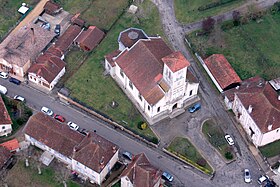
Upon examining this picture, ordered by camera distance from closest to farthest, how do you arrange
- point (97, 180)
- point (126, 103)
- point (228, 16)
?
point (97, 180) → point (126, 103) → point (228, 16)

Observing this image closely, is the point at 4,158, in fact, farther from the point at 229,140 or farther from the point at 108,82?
the point at 229,140

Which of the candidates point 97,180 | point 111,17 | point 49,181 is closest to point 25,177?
point 49,181

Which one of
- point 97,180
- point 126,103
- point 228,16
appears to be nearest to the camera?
point 97,180

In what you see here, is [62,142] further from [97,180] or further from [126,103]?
[126,103]

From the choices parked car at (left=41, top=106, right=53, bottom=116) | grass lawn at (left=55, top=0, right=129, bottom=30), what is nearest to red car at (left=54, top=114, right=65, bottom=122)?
parked car at (left=41, top=106, right=53, bottom=116)

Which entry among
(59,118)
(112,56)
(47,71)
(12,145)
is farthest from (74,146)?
(112,56)

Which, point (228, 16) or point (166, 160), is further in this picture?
point (228, 16)

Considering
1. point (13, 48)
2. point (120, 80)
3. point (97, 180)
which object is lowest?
point (97, 180)
